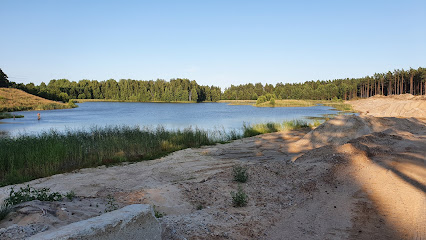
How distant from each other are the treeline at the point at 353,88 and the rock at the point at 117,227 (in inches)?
3417

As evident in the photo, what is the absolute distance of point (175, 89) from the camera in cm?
14825

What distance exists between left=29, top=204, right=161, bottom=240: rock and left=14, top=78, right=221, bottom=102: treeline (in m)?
140

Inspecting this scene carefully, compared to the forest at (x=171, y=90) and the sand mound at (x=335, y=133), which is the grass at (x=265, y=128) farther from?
the forest at (x=171, y=90)

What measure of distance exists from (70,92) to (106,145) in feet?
515

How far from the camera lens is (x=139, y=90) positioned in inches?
6024

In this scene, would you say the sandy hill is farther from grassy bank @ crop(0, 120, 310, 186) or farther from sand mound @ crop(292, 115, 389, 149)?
sand mound @ crop(292, 115, 389, 149)

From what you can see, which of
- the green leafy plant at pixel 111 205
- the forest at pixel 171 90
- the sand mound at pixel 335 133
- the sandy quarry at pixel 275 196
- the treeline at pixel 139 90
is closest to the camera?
the sandy quarry at pixel 275 196

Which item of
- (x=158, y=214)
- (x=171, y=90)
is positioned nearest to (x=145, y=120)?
(x=158, y=214)

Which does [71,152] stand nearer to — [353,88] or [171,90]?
[353,88]

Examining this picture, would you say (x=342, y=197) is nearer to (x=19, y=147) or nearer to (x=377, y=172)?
(x=377, y=172)

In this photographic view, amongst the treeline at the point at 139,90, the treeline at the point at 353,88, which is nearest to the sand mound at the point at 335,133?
the treeline at the point at 353,88

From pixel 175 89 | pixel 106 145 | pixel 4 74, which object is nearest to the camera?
pixel 106 145

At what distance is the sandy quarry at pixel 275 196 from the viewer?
4.84m

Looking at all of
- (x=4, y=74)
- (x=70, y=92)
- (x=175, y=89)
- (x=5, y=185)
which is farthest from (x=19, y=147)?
(x=70, y=92)
